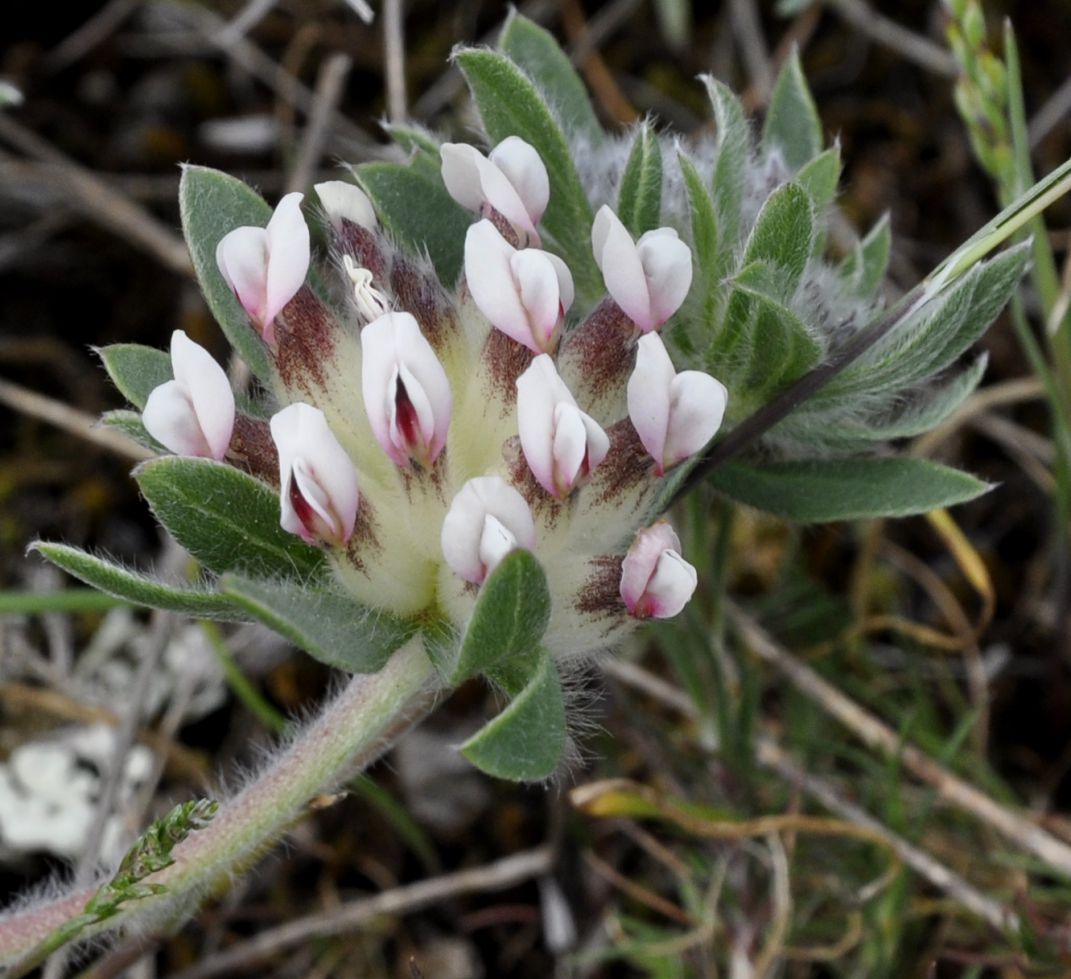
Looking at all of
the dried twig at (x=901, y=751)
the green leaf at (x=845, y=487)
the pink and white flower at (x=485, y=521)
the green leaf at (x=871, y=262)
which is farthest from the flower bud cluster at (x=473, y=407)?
the dried twig at (x=901, y=751)

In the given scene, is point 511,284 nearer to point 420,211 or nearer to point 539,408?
point 539,408

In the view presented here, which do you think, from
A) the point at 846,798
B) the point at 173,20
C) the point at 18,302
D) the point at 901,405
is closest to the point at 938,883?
the point at 846,798

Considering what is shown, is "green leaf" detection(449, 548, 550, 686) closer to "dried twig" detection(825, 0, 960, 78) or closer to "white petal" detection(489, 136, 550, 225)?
"white petal" detection(489, 136, 550, 225)

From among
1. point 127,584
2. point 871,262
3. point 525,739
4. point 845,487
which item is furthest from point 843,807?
point 127,584

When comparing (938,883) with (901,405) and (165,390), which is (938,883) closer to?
(901,405)

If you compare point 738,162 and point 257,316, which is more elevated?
point 257,316
